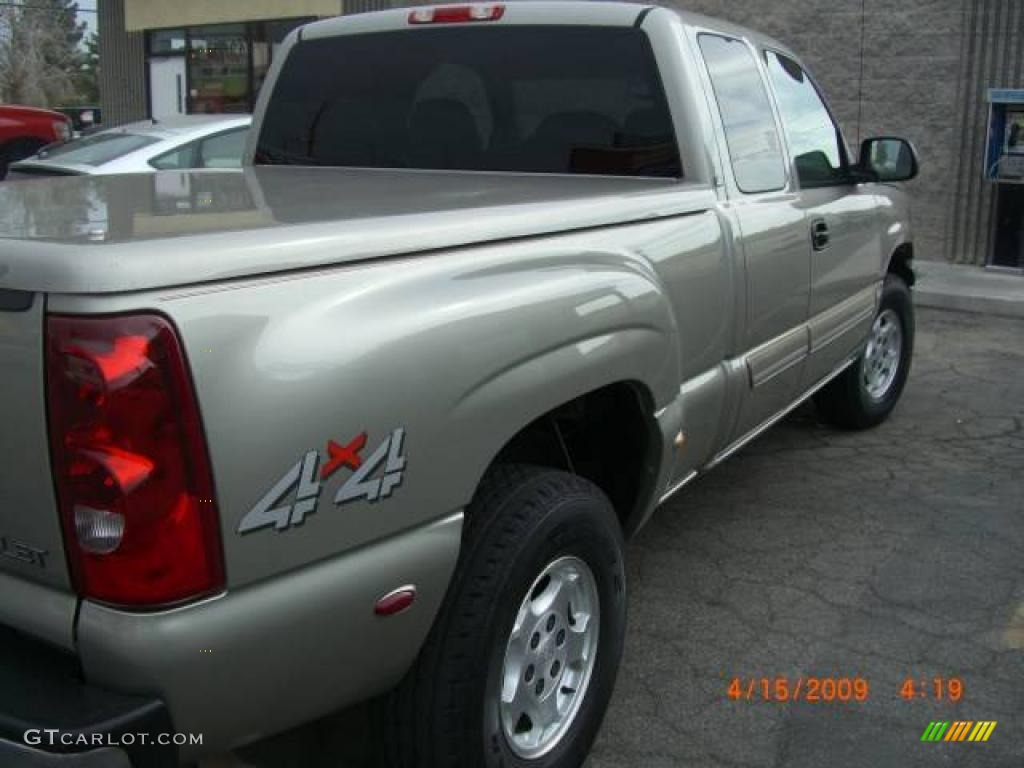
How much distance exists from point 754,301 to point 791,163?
0.84 m

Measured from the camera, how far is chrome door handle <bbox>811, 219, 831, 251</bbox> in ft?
13.4

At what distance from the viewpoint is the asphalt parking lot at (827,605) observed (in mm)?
2875

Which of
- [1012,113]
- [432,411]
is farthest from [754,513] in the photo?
[1012,113]

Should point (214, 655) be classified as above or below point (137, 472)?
below

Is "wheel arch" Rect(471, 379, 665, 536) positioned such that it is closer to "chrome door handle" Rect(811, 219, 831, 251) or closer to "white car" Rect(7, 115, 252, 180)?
→ "chrome door handle" Rect(811, 219, 831, 251)

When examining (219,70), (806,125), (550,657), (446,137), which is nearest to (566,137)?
(446,137)

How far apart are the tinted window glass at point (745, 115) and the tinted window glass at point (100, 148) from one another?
5499 millimetres

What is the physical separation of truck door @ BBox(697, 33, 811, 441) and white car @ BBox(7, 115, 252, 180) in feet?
16.2

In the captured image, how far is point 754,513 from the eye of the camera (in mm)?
4488

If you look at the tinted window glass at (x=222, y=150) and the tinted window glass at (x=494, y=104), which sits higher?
the tinted window glass at (x=494, y=104)

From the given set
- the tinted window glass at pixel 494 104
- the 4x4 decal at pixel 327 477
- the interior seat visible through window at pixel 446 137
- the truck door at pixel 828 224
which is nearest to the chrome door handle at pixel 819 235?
the truck door at pixel 828 224

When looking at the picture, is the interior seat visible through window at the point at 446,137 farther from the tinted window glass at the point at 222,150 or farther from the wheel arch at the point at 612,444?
the tinted window glass at the point at 222,150

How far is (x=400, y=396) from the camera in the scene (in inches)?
77.5

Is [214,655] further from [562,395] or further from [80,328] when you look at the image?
[562,395]
